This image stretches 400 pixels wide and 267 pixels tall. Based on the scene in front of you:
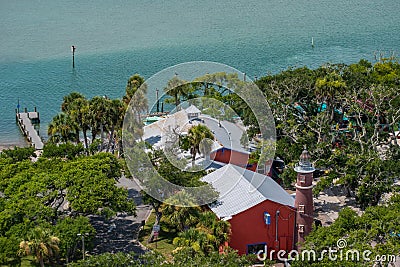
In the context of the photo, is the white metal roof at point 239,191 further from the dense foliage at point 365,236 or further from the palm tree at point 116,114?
the palm tree at point 116,114

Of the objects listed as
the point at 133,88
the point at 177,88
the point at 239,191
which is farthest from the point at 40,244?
the point at 177,88

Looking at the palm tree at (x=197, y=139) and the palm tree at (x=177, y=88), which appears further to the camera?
the palm tree at (x=177, y=88)

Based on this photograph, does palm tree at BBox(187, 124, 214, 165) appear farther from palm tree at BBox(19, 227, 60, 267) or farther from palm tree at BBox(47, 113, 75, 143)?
palm tree at BBox(47, 113, 75, 143)

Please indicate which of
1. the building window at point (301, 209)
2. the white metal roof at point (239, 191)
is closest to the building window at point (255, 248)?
the white metal roof at point (239, 191)

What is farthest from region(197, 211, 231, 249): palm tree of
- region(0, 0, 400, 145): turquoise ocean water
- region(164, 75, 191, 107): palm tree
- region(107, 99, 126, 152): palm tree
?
region(0, 0, 400, 145): turquoise ocean water

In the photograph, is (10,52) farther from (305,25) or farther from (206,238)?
(206,238)

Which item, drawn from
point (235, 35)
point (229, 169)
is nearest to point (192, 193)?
point (229, 169)
